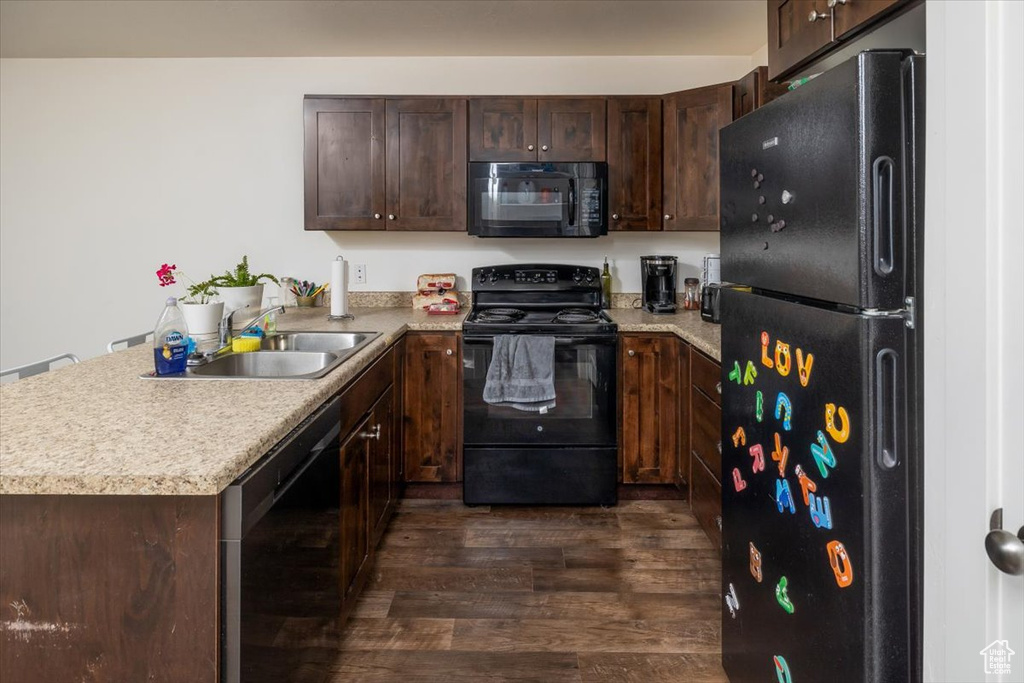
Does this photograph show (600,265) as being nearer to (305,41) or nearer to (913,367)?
(305,41)

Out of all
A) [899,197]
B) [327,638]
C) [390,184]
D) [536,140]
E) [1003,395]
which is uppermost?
[536,140]

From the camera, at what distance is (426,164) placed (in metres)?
3.27

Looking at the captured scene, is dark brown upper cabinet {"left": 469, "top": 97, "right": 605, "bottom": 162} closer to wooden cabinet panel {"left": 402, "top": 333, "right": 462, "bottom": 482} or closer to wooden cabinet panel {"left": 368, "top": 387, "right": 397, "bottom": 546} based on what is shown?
wooden cabinet panel {"left": 402, "top": 333, "right": 462, "bottom": 482}

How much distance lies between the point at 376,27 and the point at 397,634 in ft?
8.78

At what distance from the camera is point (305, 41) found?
3299mm

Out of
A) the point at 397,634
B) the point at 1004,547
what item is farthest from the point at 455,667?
the point at 1004,547

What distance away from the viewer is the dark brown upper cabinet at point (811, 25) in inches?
58.6

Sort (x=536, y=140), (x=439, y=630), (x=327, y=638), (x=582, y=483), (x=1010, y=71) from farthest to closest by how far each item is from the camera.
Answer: (x=536, y=140) < (x=582, y=483) < (x=439, y=630) < (x=327, y=638) < (x=1010, y=71)

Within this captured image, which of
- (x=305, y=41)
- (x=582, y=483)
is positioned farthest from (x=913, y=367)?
(x=305, y=41)

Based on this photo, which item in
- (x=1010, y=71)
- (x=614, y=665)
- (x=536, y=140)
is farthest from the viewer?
(x=536, y=140)

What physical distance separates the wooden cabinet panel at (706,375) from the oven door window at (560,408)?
1.36 feet

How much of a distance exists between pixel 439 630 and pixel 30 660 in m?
1.23

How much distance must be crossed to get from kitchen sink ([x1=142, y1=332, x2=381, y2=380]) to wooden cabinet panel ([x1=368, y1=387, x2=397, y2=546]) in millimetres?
263

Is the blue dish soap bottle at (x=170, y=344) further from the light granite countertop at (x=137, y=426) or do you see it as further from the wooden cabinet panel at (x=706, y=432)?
the wooden cabinet panel at (x=706, y=432)
